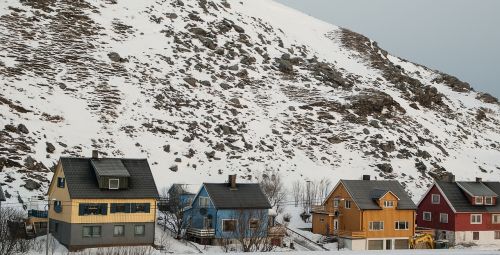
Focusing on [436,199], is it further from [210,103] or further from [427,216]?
[210,103]

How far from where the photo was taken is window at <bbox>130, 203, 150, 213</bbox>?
5031cm

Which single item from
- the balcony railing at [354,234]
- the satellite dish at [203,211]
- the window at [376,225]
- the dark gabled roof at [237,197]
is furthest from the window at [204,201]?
the window at [376,225]

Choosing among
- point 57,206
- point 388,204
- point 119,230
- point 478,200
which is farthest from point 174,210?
point 478,200

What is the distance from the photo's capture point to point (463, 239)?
205 ft

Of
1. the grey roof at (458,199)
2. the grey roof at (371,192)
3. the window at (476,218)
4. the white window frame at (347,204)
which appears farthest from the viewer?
the window at (476,218)

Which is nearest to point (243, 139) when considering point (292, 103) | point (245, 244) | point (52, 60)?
point (292, 103)

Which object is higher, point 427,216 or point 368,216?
point 368,216

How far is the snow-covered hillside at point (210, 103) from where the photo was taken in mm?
77750

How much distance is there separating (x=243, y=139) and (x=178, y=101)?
42.3ft

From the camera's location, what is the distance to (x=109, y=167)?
5003cm

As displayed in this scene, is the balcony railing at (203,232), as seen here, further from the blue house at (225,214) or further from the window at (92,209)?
the window at (92,209)

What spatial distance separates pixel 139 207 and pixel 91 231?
428 centimetres

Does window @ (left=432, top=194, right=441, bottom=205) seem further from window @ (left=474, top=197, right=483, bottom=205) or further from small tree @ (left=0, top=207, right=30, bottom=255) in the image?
small tree @ (left=0, top=207, right=30, bottom=255)

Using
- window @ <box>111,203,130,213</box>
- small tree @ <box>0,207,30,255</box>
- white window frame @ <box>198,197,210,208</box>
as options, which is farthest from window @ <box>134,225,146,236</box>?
small tree @ <box>0,207,30,255</box>
